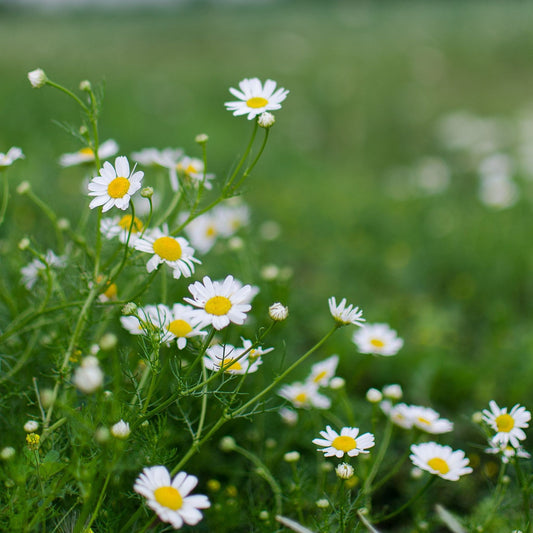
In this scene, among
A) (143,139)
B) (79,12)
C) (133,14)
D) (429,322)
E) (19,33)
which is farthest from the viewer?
(133,14)

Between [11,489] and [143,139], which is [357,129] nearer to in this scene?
[143,139]

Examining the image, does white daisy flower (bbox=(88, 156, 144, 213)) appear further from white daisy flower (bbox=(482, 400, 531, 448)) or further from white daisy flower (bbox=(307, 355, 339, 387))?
white daisy flower (bbox=(482, 400, 531, 448))

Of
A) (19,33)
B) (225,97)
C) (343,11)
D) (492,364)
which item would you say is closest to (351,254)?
(492,364)

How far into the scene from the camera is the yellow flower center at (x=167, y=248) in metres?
1.15

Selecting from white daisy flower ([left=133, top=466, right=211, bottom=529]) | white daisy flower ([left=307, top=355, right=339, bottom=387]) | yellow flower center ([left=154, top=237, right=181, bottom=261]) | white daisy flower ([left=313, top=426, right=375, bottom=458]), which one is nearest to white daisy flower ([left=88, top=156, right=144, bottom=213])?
yellow flower center ([left=154, top=237, right=181, bottom=261])

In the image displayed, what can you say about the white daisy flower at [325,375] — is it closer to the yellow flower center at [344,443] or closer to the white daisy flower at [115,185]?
the yellow flower center at [344,443]

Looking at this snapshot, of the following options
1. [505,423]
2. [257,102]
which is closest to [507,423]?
[505,423]

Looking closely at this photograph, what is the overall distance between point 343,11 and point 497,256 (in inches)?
339

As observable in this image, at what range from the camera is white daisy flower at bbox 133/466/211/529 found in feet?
3.11

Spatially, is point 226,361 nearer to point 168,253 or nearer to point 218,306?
point 218,306

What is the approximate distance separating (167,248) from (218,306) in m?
0.15

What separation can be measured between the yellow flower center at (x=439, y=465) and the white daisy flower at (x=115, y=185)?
0.82 m

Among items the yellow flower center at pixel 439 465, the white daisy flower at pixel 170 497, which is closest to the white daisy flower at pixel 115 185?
the white daisy flower at pixel 170 497

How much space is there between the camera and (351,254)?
3.05m
